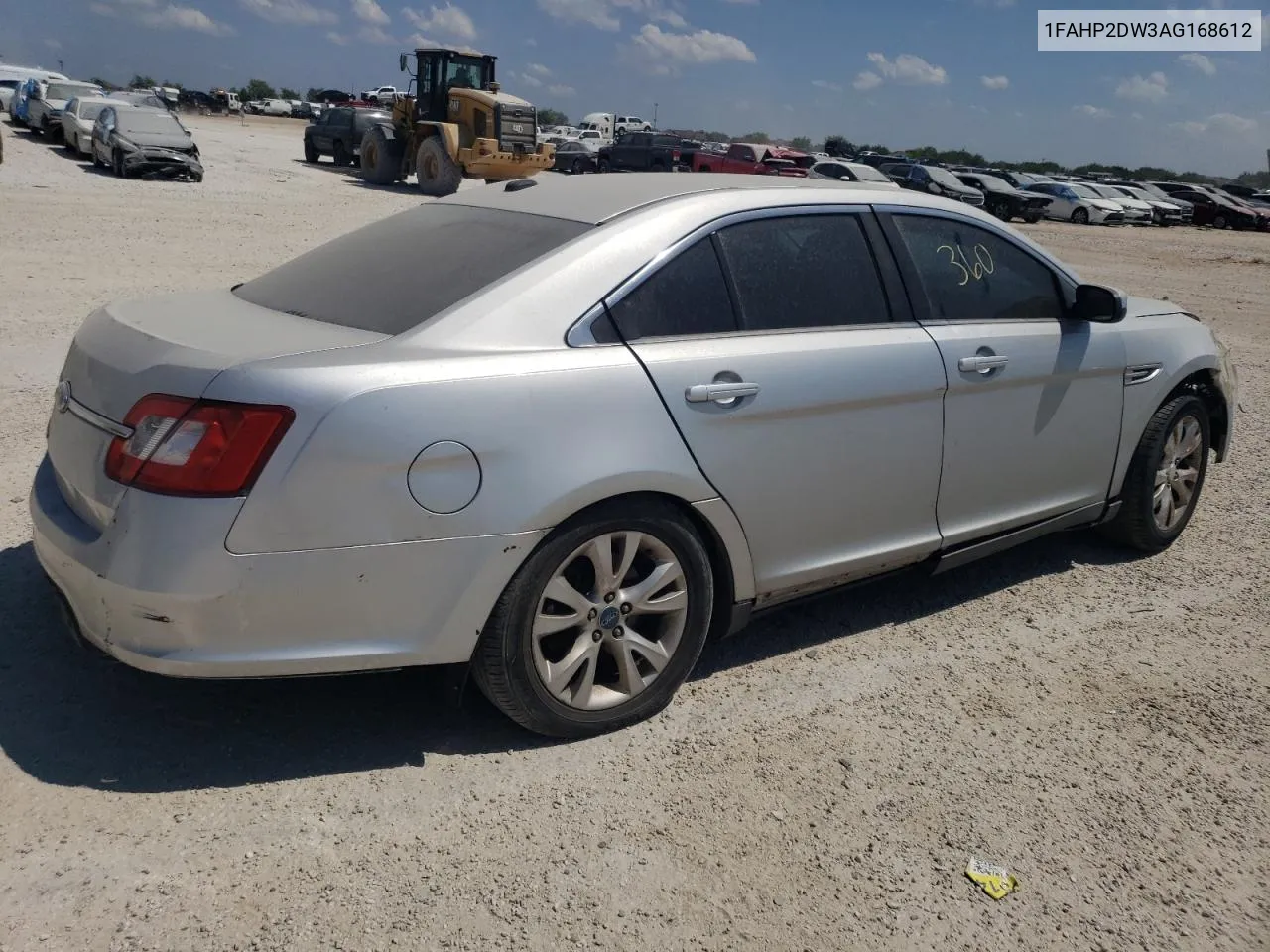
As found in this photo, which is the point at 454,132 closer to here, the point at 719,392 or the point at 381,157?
the point at 381,157

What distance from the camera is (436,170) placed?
25016 millimetres

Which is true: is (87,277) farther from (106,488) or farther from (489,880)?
(489,880)

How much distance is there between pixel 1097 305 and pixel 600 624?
2647 mm

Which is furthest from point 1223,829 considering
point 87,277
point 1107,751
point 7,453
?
point 87,277

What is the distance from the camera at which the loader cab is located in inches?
1013

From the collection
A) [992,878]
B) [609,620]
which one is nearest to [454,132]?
[609,620]

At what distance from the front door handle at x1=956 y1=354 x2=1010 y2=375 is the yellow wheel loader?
21.6m

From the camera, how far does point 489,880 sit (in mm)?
2734

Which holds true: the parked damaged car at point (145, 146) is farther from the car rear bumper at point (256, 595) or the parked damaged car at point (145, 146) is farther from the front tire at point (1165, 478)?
the car rear bumper at point (256, 595)

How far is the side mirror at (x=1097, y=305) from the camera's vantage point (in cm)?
455

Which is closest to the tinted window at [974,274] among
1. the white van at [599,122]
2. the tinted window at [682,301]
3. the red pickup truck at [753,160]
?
the tinted window at [682,301]

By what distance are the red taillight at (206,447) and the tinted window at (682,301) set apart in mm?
1010

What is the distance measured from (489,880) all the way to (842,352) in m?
2.04

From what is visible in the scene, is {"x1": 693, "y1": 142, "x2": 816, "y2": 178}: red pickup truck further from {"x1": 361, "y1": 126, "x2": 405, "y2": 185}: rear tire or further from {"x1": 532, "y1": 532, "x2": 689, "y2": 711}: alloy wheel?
{"x1": 532, "y1": 532, "x2": 689, "y2": 711}: alloy wheel
